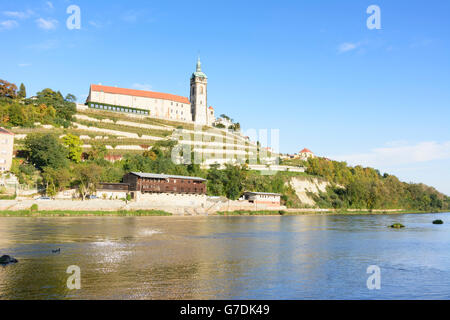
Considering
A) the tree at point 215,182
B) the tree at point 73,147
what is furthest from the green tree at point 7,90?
the tree at point 215,182

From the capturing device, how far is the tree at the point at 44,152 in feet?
204

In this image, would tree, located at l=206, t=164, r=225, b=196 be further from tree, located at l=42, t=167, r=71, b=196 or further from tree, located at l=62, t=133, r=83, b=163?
tree, located at l=42, t=167, r=71, b=196

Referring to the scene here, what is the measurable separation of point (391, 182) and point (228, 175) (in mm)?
60392

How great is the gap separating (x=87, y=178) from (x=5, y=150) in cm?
1520

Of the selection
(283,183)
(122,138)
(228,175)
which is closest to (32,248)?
(228,175)

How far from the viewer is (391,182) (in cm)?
11381

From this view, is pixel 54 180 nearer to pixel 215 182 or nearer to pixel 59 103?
pixel 215 182

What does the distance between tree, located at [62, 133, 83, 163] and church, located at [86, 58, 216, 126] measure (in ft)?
122

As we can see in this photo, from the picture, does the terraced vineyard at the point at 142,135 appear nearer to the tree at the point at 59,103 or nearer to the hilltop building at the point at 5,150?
the tree at the point at 59,103

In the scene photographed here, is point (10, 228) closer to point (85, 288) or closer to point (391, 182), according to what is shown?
point (85, 288)

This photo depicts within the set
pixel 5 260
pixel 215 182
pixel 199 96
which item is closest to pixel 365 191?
pixel 215 182

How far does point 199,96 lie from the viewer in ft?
444

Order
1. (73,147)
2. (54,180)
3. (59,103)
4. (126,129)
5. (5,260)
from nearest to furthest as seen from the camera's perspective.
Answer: (5,260)
(54,180)
(73,147)
(59,103)
(126,129)
